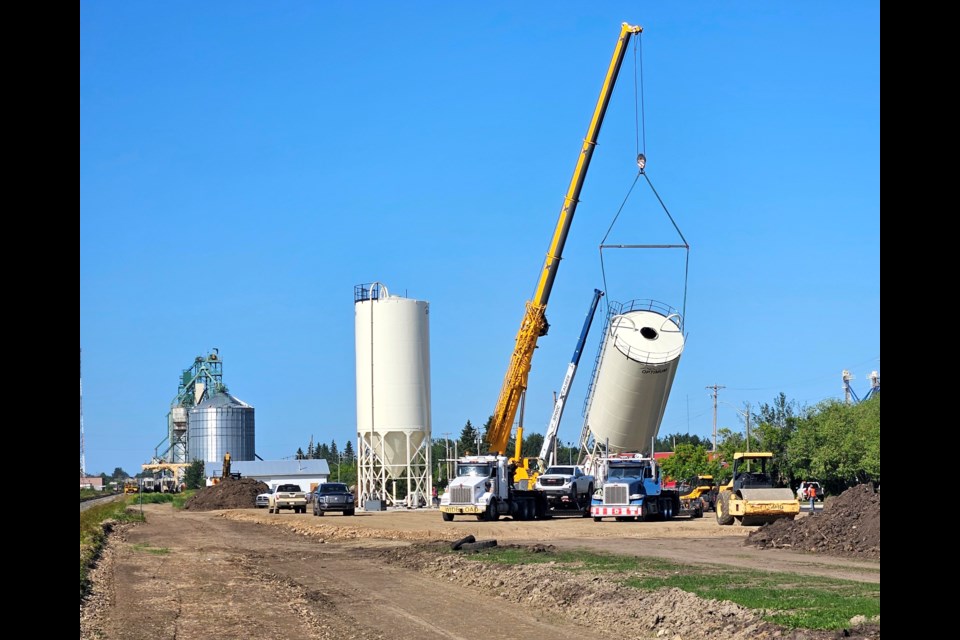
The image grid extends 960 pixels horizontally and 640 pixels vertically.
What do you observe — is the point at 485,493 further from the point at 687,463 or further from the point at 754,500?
the point at 687,463

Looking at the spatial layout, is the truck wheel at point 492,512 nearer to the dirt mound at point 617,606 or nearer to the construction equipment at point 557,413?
the construction equipment at point 557,413

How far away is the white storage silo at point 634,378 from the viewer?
41.6m

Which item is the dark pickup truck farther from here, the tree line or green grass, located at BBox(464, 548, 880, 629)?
Answer: green grass, located at BBox(464, 548, 880, 629)

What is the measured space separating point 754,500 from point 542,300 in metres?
15.9

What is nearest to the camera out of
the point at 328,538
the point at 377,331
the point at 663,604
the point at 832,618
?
the point at 832,618

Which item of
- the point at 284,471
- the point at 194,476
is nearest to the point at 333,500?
the point at 284,471

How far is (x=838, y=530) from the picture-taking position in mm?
26750

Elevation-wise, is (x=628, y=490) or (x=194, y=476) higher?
(x=628, y=490)

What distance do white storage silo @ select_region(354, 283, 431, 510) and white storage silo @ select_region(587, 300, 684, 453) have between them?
1924 cm
